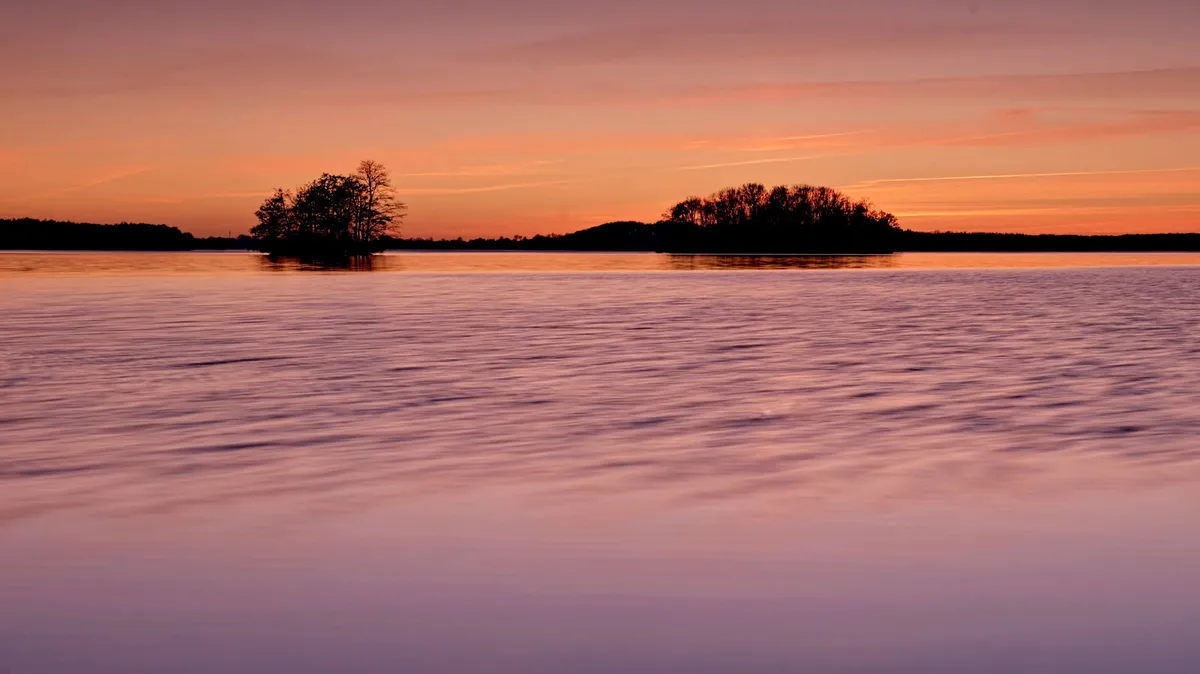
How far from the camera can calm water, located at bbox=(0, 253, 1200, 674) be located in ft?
18.7

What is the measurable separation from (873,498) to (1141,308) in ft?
114

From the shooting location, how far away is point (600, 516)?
27.7ft

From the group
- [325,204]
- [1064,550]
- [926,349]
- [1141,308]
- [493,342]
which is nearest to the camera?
[1064,550]

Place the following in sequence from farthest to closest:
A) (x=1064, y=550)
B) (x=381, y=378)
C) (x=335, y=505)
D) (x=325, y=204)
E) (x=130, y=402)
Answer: (x=325, y=204) → (x=381, y=378) → (x=130, y=402) → (x=335, y=505) → (x=1064, y=550)

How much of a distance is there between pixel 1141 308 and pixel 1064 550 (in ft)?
117

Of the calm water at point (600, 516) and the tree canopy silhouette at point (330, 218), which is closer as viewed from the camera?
the calm water at point (600, 516)

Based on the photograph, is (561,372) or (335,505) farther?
(561,372)

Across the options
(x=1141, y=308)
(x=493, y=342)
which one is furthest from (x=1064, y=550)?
(x=1141, y=308)

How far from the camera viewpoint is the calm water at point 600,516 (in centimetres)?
570

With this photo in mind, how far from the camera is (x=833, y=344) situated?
25.0 meters

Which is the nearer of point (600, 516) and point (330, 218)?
point (600, 516)

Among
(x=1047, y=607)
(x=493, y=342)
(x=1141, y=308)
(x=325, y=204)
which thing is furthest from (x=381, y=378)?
(x=325, y=204)

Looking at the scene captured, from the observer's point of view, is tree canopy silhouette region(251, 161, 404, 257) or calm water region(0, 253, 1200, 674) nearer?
calm water region(0, 253, 1200, 674)

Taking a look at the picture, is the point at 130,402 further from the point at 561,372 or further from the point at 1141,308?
the point at 1141,308
